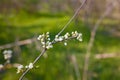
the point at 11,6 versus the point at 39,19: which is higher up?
the point at 11,6

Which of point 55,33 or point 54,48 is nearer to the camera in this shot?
point 54,48

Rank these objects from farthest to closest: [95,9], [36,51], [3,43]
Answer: [95,9] < [3,43] < [36,51]

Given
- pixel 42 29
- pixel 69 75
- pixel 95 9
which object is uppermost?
pixel 95 9

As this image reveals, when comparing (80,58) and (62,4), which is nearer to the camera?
(80,58)

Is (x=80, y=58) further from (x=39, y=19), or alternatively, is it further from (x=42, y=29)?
(x=39, y=19)

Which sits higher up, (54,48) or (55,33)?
(55,33)

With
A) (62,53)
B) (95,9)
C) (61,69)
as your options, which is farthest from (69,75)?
(95,9)
